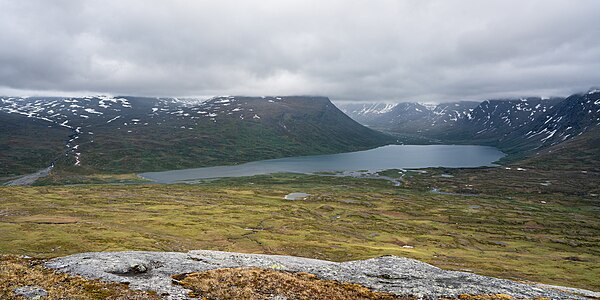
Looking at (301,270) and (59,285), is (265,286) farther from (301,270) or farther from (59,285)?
(59,285)

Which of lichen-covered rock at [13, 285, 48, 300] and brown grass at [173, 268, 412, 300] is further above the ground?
lichen-covered rock at [13, 285, 48, 300]

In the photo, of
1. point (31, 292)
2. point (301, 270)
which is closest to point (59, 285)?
point (31, 292)

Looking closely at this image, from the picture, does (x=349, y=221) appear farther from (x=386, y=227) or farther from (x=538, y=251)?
(x=538, y=251)

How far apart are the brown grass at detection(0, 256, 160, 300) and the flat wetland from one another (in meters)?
15.7

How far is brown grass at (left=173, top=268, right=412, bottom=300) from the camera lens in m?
27.1

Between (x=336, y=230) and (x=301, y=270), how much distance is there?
79.5 meters

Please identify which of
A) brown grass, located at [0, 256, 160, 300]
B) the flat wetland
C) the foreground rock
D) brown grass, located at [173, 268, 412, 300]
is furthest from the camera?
the flat wetland

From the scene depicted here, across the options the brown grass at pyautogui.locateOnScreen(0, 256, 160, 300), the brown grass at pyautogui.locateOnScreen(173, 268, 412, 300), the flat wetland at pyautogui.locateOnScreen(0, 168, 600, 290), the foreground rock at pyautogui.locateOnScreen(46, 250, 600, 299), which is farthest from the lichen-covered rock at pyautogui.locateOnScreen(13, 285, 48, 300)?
the flat wetland at pyautogui.locateOnScreen(0, 168, 600, 290)

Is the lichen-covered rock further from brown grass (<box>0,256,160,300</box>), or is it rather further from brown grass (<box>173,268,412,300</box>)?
brown grass (<box>173,268,412,300</box>)

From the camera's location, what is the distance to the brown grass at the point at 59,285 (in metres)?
→ 24.5

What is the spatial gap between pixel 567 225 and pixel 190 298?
557ft

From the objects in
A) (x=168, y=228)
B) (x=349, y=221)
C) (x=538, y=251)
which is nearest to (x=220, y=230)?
(x=168, y=228)

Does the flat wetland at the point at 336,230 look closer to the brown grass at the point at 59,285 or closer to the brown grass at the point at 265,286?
the brown grass at the point at 59,285

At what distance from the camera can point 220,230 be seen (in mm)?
94000
